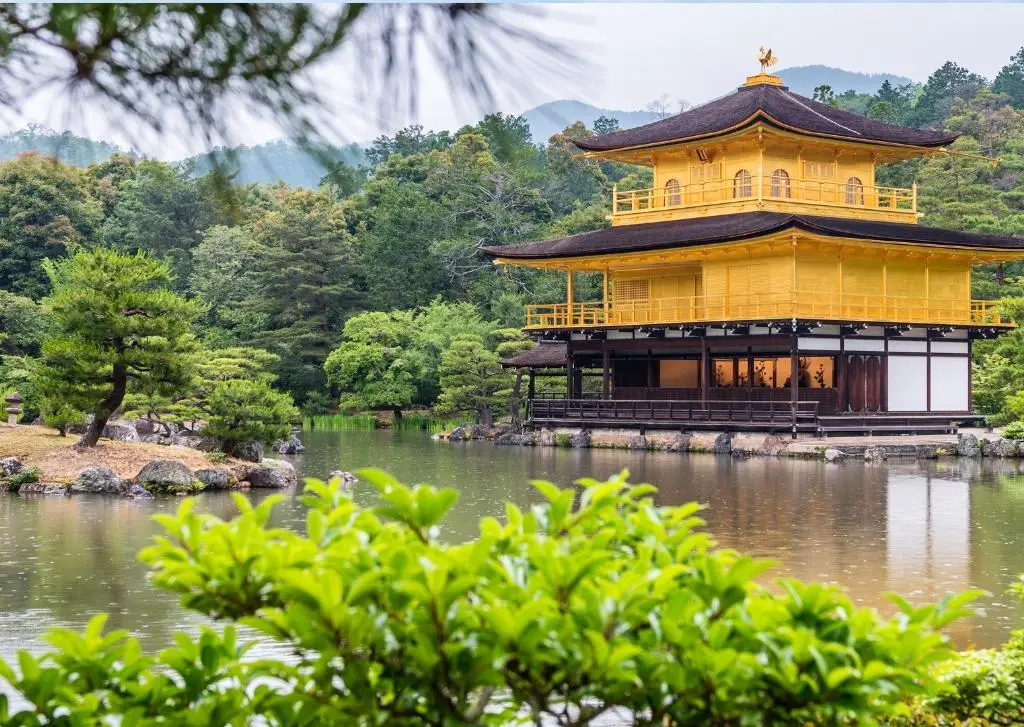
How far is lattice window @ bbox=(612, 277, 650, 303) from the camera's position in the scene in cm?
3177

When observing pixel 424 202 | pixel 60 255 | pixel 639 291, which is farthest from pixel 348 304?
pixel 639 291

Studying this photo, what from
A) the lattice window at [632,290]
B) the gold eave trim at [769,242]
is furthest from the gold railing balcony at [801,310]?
the gold eave trim at [769,242]

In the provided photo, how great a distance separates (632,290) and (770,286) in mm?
5137

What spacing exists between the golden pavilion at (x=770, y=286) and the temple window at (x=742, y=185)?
0.04m

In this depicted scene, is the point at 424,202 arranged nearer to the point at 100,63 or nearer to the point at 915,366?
the point at 915,366

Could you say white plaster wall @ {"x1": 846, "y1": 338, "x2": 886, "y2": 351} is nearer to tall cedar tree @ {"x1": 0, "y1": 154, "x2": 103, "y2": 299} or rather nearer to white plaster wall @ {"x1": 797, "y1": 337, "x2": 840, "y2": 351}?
white plaster wall @ {"x1": 797, "y1": 337, "x2": 840, "y2": 351}

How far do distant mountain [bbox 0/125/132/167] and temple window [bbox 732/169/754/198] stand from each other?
27.6 m

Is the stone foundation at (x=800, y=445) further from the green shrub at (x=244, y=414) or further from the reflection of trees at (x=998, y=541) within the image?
the green shrub at (x=244, y=414)

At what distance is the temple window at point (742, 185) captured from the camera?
3008 centimetres

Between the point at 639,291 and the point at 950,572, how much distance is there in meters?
22.1

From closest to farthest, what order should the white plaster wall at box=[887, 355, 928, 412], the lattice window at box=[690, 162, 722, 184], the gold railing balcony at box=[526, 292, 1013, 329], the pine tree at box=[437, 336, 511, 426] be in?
the gold railing balcony at box=[526, 292, 1013, 329]
the white plaster wall at box=[887, 355, 928, 412]
the lattice window at box=[690, 162, 722, 184]
the pine tree at box=[437, 336, 511, 426]

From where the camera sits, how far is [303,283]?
42.5 metres

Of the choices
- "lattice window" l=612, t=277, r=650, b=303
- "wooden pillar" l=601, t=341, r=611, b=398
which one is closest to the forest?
"lattice window" l=612, t=277, r=650, b=303

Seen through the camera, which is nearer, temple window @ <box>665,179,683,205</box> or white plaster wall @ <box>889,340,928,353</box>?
white plaster wall @ <box>889,340,928,353</box>
